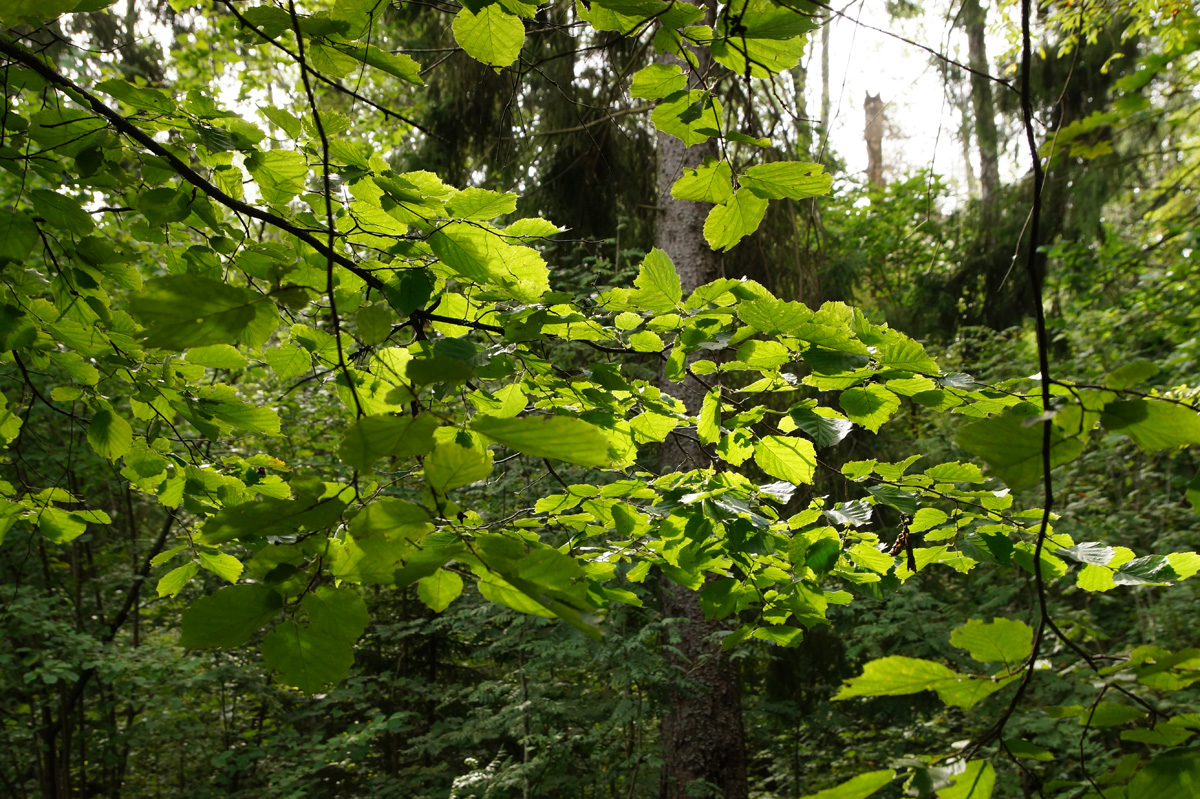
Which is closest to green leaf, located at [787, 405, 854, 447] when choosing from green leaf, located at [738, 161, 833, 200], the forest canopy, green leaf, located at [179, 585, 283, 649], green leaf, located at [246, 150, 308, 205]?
the forest canopy

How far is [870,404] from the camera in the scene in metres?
1.25

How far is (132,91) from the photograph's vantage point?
4.03 feet

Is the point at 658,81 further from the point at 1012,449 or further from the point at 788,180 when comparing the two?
the point at 1012,449

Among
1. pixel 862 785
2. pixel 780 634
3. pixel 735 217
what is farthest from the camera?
pixel 780 634

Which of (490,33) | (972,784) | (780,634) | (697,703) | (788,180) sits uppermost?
(490,33)

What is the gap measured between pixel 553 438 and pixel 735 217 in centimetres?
60

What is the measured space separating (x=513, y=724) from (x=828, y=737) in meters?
3.99

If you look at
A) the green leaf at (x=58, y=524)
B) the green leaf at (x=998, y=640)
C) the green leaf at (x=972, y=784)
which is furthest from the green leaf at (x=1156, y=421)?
the green leaf at (x=58, y=524)

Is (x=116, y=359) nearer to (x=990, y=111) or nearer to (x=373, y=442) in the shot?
(x=373, y=442)

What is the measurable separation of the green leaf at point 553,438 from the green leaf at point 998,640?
39 cm

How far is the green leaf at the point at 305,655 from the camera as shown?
0.67m

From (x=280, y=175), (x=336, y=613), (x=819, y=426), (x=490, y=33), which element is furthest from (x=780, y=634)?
(x=280, y=175)

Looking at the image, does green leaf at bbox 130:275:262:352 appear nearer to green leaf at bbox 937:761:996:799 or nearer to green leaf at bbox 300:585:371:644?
green leaf at bbox 300:585:371:644

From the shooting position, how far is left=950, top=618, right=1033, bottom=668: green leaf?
64 cm
